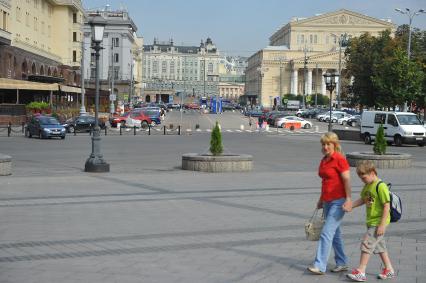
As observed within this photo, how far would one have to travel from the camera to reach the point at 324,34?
165625 millimetres

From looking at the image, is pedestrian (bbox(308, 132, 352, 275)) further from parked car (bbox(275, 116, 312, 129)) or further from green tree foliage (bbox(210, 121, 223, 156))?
Answer: parked car (bbox(275, 116, 312, 129))

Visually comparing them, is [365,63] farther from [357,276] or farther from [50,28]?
[357,276]

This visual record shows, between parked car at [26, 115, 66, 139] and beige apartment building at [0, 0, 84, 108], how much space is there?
14.1 meters

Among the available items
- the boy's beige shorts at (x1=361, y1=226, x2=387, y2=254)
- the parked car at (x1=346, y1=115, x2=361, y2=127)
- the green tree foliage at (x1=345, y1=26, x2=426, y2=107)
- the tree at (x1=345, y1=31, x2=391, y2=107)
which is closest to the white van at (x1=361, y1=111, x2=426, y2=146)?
the green tree foliage at (x1=345, y1=26, x2=426, y2=107)

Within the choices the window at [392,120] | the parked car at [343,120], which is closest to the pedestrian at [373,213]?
the window at [392,120]

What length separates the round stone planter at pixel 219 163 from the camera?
21.5 m

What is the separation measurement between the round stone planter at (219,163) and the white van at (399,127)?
62.5 feet

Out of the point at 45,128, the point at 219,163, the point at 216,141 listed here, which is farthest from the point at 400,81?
the point at 219,163

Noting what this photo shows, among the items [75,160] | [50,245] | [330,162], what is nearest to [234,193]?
[50,245]

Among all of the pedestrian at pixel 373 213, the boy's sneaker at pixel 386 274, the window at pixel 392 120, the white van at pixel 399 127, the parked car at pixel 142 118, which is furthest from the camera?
the parked car at pixel 142 118

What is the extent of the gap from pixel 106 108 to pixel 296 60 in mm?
84611

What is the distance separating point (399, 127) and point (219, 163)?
21254 millimetres

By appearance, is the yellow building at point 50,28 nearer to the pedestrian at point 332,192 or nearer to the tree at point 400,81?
the tree at point 400,81

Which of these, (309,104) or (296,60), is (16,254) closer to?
(309,104)
